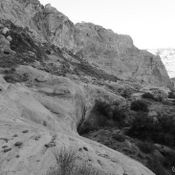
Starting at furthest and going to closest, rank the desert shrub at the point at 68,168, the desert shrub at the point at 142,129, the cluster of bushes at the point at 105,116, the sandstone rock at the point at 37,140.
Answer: the cluster of bushes at the point at 105,116 → the desert shrub at the point at 142,129 → the sandstone rock at the point at 37,140 → the desert shrub at the point at 68,168

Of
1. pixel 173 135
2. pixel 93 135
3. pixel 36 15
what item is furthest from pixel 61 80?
pixel 36 15

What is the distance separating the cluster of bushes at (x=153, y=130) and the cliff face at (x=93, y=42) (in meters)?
42.2

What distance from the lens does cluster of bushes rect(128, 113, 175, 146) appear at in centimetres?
1720

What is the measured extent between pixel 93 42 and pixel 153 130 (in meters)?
65.5

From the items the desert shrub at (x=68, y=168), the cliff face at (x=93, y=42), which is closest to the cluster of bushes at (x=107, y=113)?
the desert shrub at (x=68, y=168)

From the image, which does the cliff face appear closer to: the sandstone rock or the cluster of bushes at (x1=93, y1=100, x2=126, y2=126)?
the cluster of bushes at (x1=93, y1=100, x2=126, y2=126)

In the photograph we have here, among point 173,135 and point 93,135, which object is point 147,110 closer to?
point 173,135

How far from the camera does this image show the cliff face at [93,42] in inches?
2532

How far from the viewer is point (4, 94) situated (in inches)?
420

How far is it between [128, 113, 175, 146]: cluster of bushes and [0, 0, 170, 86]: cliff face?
42233mm

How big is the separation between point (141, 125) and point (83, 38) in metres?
63.7

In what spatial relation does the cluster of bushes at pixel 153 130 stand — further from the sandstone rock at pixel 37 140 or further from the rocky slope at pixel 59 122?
the sandstone rock at pixel 37 140

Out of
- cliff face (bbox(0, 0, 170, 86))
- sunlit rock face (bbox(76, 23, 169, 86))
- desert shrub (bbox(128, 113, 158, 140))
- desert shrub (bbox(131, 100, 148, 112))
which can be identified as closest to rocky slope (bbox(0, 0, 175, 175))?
desert shrub (bbox(131, 100, 148, 112))

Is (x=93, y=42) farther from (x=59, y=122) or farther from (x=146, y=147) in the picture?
(x=59, y=122)
